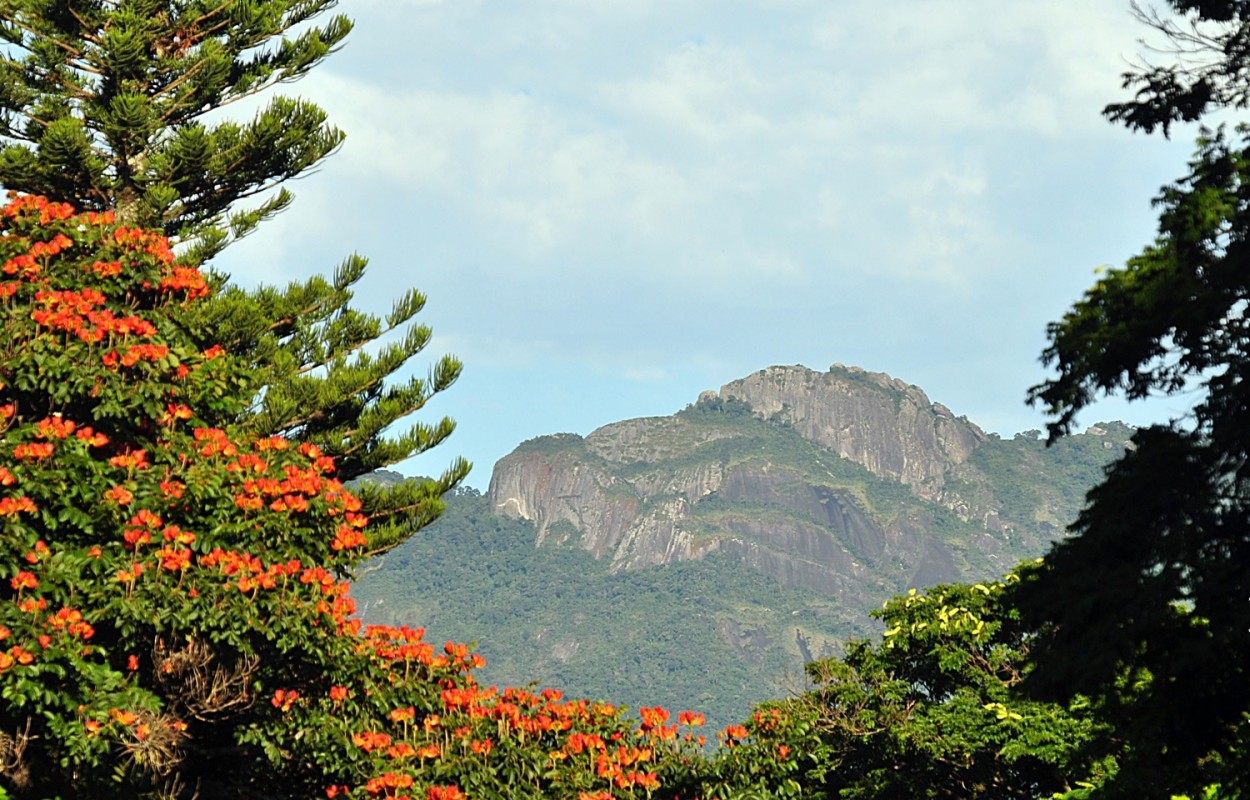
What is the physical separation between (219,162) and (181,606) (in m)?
13.1

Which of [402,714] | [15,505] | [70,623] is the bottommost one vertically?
[70,623]

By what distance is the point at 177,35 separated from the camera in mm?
20609

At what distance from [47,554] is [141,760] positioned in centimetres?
137

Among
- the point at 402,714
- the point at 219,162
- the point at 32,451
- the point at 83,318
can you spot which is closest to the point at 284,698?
the point at 402,714

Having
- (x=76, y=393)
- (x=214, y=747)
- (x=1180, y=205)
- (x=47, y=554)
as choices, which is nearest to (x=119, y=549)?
(x=47, y=554)

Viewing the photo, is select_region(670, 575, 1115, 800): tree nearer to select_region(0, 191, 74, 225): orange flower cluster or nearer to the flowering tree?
the flowering tree

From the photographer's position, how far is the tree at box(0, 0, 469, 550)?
19266 mm

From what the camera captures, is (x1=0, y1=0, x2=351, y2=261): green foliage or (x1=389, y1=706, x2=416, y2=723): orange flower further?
(x1=0, y1=0, x2=351, y2=261): green foliage

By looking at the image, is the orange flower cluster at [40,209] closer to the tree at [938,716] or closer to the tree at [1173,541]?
the tree at [1173,541]

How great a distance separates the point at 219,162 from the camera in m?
19.9

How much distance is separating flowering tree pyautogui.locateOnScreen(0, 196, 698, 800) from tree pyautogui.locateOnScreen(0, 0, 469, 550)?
8.91m

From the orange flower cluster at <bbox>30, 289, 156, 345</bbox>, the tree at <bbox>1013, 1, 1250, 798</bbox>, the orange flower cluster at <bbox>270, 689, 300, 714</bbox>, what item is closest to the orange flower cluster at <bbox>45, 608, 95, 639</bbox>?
the orange flower cluster at <bbox>270, 689, 300, 714</bbox>

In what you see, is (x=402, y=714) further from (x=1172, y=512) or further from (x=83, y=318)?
(x=1172, y=512)

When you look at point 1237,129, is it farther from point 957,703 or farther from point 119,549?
point 957,703
